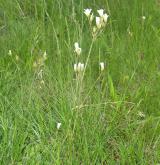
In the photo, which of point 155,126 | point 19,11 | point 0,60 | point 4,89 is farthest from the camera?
point 19,11

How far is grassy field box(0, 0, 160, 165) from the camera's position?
1.70m

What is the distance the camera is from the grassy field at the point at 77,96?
1.70 m

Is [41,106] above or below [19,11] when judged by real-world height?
below

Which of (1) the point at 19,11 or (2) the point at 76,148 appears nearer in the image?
(2) the point at 76,148

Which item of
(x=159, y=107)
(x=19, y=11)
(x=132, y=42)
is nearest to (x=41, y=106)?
(x=159, y=107)

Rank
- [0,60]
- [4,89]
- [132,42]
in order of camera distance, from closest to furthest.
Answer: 1. [4,89]
2. [0,60]
3. [132,42]

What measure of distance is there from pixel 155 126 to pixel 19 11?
1.29 meters

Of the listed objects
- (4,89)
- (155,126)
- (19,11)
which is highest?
(19,11)

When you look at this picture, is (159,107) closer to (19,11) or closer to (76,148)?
(76,148)

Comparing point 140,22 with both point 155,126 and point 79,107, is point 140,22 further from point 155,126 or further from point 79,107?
point 79,107

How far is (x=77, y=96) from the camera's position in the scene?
6.32ft

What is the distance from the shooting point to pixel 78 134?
173cm

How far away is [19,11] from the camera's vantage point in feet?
8.93

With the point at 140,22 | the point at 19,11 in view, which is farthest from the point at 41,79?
the point at 140,22
